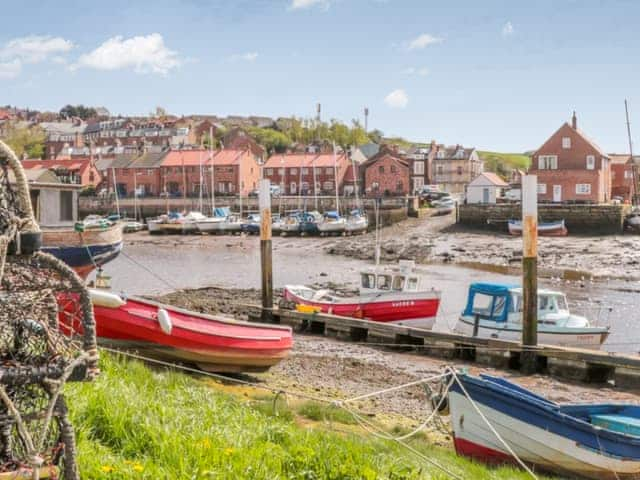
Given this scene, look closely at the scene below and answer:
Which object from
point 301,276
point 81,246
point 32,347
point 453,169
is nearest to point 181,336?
point 32,347

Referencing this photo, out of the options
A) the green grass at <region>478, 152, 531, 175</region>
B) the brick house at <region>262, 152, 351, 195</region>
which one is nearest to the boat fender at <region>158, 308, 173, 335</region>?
the brick house at <region>262, 152, 351, 195</region>

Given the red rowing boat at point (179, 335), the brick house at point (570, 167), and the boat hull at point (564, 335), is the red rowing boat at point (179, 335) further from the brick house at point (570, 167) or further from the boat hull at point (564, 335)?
the brick house at point (570, 167)

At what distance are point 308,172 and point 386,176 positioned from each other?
32.1ft

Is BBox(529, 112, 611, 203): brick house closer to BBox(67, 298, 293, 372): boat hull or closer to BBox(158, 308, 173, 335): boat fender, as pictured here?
BBox(67, 298, 293, 372): boat hull

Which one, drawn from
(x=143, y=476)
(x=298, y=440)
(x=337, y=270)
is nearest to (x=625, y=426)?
→ (x=298, y=440)

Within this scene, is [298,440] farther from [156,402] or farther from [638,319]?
[638,319]

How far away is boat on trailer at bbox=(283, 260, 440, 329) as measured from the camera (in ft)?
71.6

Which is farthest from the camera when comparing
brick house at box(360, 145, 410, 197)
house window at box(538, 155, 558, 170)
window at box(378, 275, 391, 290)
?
brick house at box(360, 145, 410, 197)

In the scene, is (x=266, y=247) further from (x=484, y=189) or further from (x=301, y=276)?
(x=484, y=189)

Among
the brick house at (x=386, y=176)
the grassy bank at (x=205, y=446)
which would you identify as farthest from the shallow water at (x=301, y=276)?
the brick house at (x=386, y=176)

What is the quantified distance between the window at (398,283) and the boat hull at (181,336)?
8.78 meters

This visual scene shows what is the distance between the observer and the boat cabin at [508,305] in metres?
18.8

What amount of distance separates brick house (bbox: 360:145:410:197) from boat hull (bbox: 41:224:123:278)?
2200 inches

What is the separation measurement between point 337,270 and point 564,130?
1256 inches
